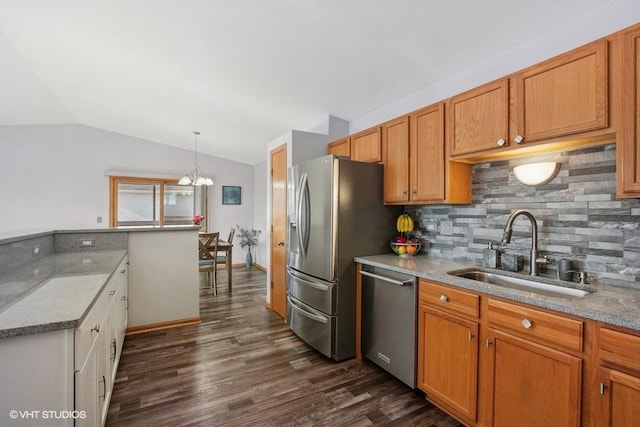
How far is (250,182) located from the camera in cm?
729

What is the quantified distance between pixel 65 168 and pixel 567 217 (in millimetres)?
7405

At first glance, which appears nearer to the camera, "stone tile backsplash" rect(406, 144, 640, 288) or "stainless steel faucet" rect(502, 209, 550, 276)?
"stone tile backsplash" rect(406, 144, 640, 288)

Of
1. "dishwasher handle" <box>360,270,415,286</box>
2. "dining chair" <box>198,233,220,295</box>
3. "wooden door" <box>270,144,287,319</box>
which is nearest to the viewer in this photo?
"dishwasher handle" <box>360,270,415,286</box>

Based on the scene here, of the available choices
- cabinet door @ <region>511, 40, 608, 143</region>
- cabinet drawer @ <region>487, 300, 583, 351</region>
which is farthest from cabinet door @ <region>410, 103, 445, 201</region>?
cabinet drawer @ <region>487, 300, 583, 351</region>

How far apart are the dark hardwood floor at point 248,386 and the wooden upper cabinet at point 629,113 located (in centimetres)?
162

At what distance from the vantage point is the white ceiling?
1938 mm

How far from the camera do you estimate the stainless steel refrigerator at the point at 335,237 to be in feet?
8.30

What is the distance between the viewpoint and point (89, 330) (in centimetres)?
134

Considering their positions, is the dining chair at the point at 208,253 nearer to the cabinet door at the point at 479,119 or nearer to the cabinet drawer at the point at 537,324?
the cabinet door at the point at 479,119

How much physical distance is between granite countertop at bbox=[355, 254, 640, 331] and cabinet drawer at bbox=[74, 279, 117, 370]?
5.83 feet

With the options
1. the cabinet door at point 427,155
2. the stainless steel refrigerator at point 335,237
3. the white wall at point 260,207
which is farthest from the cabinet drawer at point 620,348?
the white wall at point 260,207

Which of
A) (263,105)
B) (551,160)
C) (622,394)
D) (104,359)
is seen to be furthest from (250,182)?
(622,394)

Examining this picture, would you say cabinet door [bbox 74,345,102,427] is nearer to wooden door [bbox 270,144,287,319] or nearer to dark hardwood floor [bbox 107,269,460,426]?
dark hardwood floor [bbox 107,269,460,426]

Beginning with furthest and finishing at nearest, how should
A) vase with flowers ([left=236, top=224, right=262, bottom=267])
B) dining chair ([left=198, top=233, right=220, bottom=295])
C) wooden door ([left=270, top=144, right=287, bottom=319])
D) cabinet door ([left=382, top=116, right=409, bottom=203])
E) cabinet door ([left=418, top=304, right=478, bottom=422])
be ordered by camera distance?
vase with flowers ([left=236, top=224, right=262, bottom=267]) → dining chair ([left=198, top=233, right=220, bottom=295]) → wooden door ([left=270, top=144, right=287, bottom=319]) → cabinet door ([left=382, top=116, right=409, bottom=203]) → cabinet door ([left=418, top=304, right=478, bottom=422])
